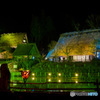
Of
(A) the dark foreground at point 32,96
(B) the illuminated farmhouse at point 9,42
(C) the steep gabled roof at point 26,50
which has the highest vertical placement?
(B) the illuminated farmhouse at point 9,42

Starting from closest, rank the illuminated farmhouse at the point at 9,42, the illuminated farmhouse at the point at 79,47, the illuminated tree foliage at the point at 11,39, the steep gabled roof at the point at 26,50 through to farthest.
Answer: the illuminated farmhouse at the point at 79,47 → the steep gabled roof at the point at 26,50 → the illuminated farmhouse at the point at 9,42 → the illuminated tree foliage at the point at 11,39

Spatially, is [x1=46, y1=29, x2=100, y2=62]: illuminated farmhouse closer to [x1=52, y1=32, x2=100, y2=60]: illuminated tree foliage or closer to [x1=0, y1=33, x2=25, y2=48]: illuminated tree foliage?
[x1=52, y1=32, x2=100, y2=60]: illuminated tree foliage

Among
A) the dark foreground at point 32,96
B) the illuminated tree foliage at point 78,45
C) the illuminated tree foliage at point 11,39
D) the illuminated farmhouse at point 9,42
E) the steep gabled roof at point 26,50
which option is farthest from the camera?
the illuminated tree foliage at point 11,39

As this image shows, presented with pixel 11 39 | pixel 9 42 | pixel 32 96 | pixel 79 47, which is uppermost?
pixel 11 39

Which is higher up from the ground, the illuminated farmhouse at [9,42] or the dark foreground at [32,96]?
the illuminated farmhouse at [9,42]

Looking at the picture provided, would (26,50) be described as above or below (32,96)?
above

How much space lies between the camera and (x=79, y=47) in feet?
80.3

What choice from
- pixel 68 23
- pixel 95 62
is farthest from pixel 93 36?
pixel 68 23

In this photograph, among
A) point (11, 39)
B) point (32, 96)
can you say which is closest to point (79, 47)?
point (11, 39)

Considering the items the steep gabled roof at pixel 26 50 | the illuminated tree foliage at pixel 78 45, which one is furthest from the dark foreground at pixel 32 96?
the steep gabled roof at pixel 26 50

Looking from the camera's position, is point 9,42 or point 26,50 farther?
point 9,42

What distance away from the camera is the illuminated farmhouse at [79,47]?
22.9 meters

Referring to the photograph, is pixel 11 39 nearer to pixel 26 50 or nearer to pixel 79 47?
pixel 26 50

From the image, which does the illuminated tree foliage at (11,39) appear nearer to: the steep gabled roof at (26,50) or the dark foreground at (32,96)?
the steep gabled roof at (26,50)
